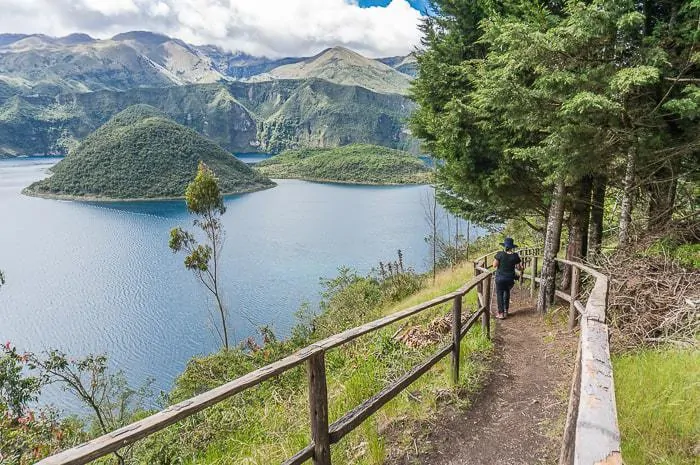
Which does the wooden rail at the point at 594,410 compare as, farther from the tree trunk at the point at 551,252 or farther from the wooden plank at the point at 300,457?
the tree trunk at the point at 551,252

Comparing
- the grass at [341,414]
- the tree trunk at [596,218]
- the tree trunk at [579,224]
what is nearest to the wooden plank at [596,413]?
the grass at [341,414]

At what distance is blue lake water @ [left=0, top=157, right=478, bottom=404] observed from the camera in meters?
28.5

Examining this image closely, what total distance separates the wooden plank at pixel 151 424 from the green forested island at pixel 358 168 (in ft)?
377

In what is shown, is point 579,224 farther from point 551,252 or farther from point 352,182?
point 352,182

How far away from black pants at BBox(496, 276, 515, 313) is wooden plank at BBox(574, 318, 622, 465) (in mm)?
5699

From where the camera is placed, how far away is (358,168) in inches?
5276

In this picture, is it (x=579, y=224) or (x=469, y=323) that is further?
(x=579, y=224)

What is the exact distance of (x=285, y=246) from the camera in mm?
51156

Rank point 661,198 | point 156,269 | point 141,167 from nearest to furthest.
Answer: point 661,198, point 156,269, point 141,167

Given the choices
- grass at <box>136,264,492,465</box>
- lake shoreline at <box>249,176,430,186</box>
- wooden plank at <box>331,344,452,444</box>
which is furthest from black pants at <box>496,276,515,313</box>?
lake shoreline at <box>249,176,430,186</box>

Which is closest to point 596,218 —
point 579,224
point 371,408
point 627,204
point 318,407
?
point 579,224

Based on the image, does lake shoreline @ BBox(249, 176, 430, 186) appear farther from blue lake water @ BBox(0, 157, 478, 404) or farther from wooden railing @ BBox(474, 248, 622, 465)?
wooden railing @ BBox(474, 248, 622, 465)

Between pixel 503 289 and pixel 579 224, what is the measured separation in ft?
9.22

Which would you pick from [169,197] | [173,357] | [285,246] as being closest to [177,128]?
[169,197]
